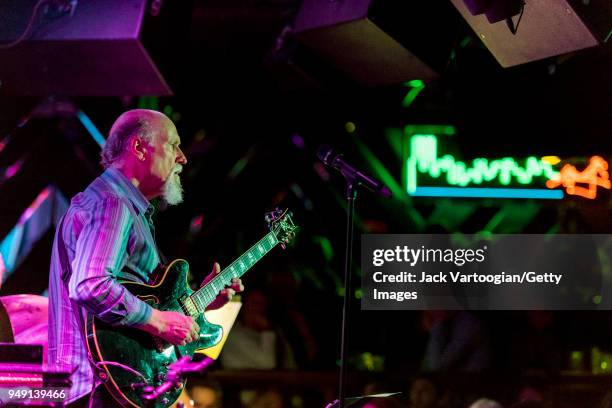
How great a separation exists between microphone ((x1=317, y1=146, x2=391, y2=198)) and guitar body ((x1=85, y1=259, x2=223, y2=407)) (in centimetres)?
79

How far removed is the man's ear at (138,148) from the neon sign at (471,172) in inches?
74.0

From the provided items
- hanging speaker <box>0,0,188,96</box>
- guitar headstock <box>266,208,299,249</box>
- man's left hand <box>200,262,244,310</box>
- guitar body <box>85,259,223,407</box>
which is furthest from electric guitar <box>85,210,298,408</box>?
hanging speaker <box>0,0,188,96</box>

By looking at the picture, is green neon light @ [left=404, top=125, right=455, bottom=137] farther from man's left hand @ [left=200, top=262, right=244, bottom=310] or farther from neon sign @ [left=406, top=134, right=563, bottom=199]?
man's left hand @ [left=200, top=262, right=244, bottom=310]

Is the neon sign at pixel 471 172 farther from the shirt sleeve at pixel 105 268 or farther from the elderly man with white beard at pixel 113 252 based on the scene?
the shirt sleeve at pixel 105 268

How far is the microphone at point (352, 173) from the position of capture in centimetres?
296

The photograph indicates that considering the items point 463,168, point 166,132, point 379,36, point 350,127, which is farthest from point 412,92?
point 166,132

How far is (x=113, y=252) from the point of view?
2.49 meters

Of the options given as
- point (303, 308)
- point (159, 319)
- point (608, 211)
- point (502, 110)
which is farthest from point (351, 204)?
point (608, 211)

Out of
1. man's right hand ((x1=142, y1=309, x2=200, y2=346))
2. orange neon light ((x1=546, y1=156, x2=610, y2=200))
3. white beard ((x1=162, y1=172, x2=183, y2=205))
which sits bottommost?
man's right hand ((x1=142, y1=309, x2=200, y2=346))

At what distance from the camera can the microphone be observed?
2963mm

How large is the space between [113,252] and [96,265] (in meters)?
0.08

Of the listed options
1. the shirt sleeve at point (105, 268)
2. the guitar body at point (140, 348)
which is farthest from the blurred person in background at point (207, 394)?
the shirt sleeve at point (105, 268)

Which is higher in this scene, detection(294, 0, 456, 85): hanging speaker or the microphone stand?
detection(294, 0, 456, 85): hanging speaker

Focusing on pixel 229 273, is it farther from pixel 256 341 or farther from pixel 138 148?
pixel 256 341
